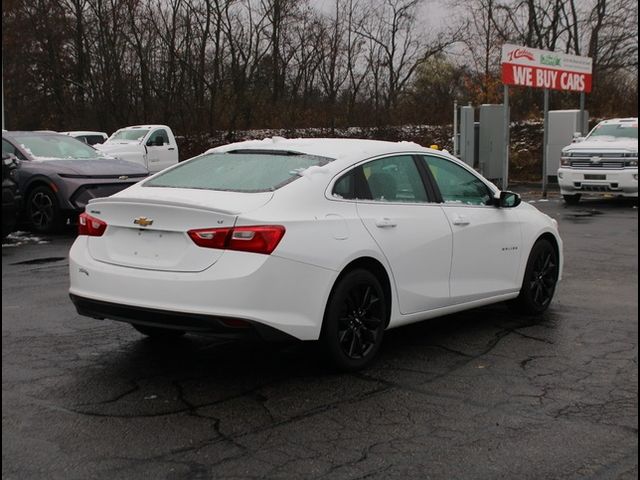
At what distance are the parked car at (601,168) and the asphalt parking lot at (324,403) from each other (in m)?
11.4

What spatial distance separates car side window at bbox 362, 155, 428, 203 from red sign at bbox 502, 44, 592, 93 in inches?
571

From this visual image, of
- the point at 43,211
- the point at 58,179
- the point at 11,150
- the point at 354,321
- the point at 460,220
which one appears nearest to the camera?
the point at 354,321

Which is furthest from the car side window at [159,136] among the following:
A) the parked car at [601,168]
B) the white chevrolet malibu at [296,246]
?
the white chevrolet malibu at [296,246]

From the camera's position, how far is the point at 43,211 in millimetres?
12930

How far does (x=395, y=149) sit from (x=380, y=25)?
34994 mm

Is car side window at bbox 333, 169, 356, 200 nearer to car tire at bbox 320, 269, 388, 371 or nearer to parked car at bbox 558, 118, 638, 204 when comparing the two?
car tire at bbox 320, 269, 388, 371

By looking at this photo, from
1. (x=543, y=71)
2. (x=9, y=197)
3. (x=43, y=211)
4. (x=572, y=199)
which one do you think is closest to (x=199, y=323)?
(x=9, y=197)

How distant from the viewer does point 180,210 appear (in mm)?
4984

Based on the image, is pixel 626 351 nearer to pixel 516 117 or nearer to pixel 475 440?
pixel 475 440

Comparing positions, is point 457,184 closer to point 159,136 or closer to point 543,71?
point 543,71

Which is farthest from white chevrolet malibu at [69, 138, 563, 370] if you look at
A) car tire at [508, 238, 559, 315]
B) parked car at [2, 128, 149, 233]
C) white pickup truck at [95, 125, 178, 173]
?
white pickup truck at [95, 125, 178, 173]

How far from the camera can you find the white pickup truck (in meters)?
26.1

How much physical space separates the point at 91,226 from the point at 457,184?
279cm

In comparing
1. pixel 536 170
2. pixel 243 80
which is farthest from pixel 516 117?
pixel 243 80
